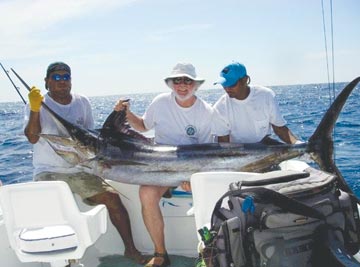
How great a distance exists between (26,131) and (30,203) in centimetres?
90

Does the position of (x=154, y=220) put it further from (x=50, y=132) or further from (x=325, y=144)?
(x=325, y=144)

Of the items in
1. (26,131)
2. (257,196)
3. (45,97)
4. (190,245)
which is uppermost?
(45,97)

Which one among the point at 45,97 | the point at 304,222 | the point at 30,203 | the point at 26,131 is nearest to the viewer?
the point at 304,222

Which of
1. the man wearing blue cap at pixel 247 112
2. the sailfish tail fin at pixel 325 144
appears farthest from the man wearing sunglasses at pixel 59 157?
the sailfish tail fin at pixel 325 144

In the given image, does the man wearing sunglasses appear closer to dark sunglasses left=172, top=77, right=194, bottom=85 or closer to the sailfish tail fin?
dark sunglasses left=172, top=77, right=194, bottom=85

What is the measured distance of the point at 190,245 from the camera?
301 cm

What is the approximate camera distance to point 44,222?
2.22 metres

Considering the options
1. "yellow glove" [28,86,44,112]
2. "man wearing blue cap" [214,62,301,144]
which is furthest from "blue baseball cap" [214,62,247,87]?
"yellow glove" [28,86,44,112]

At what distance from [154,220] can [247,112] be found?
1.00 metres

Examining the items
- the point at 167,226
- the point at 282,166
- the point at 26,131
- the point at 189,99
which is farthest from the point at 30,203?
the point at 282,166

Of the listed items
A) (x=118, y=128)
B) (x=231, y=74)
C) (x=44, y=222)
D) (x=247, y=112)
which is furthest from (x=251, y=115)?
(x=44, y=222)

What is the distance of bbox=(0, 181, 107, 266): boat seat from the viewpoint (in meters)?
2.14

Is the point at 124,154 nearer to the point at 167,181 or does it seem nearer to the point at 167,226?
the point at 167,181

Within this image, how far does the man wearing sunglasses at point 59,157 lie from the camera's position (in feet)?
9.57
